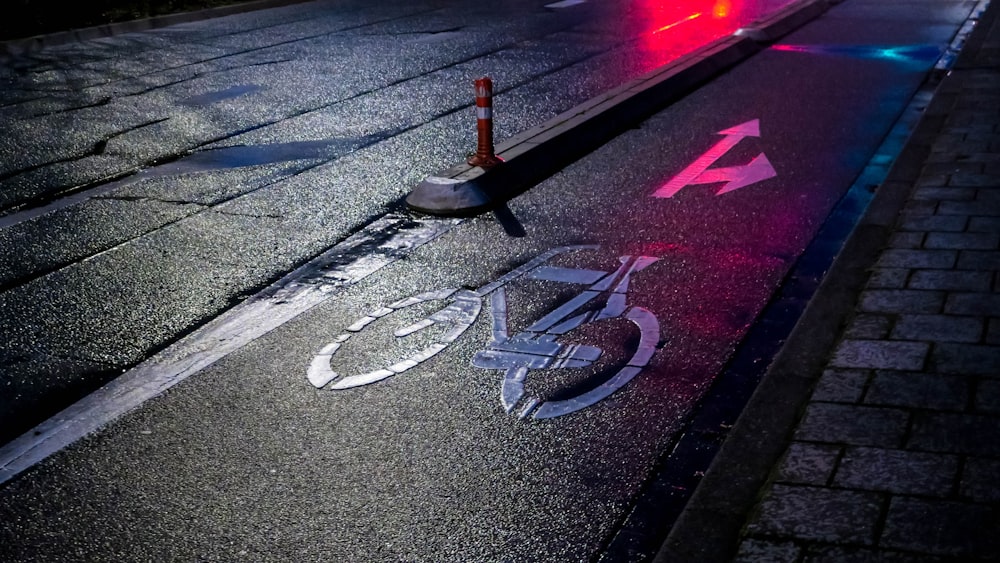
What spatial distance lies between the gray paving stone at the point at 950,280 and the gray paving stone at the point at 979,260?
10 centimetres

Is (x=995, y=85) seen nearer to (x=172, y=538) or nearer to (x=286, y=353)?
(x=286, y=353)

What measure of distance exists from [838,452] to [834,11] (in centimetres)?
1712

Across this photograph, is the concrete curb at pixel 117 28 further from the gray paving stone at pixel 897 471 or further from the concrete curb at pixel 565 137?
the gray paving stone at pixel 897 471

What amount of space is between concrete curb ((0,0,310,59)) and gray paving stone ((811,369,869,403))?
1558 cm

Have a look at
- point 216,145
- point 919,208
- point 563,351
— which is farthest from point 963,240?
point 216,145

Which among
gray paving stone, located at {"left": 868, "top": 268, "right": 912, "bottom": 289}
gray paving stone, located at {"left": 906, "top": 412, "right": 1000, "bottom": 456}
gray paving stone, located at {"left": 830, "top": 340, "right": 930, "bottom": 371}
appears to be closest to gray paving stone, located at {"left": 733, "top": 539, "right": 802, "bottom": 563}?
gray paving stone, located at {"left": 906, "top": 412, "right": 1000, "bottom": 456}

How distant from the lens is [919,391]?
15.1 feet

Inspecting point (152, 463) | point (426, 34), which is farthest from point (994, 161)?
point (426, 34)

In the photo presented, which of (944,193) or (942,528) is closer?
(942,528)

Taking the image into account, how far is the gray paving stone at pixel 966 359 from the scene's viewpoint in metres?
4.78

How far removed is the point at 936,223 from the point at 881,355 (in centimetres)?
227

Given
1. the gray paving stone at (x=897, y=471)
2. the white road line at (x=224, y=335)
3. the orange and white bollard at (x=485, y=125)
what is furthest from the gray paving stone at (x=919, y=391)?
the orange and white bollard at (x=485, y=125)

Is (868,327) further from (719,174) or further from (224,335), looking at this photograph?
(719,174)

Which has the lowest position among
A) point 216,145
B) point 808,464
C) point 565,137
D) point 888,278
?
→ point 888,278
